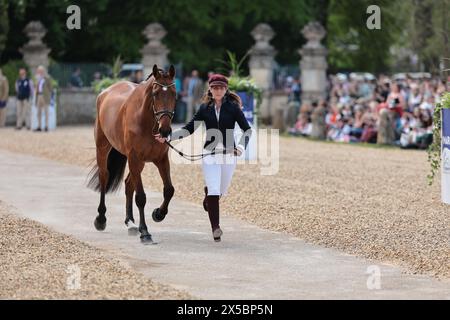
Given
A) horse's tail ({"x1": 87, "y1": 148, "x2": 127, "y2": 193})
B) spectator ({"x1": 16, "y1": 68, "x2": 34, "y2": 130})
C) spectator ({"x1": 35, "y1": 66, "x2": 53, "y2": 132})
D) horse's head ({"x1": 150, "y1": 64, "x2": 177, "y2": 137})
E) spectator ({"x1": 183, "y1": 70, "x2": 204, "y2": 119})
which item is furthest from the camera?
spectator ({"x1": 183, "y1": 70, "x2": 204, "y2": 119})

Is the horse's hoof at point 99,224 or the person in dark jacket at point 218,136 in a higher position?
the person in dark jacket at point 218,136

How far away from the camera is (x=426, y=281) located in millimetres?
10281

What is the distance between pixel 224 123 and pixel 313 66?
2590 cm

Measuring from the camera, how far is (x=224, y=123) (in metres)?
12.9

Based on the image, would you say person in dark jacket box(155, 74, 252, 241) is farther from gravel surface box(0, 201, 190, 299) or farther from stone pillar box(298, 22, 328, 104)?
stone pillar box(298, 22, 328, 104)

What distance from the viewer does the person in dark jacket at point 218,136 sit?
12.8m

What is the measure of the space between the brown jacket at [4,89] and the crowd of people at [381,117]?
850 cm

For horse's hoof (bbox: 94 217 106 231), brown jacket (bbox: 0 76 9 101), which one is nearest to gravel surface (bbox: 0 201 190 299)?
horse's hoof (bbox: 94 217 106 231)

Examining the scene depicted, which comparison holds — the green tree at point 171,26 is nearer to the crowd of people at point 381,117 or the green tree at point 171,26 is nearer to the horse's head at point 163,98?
the crowd of people at point 381,117

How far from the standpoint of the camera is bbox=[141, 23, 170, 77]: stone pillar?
133 ft

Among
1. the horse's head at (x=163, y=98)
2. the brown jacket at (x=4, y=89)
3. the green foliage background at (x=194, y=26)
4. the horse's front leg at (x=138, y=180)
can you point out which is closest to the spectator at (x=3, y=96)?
the brown jacket at (x=4, y=89)

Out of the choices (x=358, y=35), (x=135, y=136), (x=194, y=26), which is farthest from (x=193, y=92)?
(x=135, y=136)
